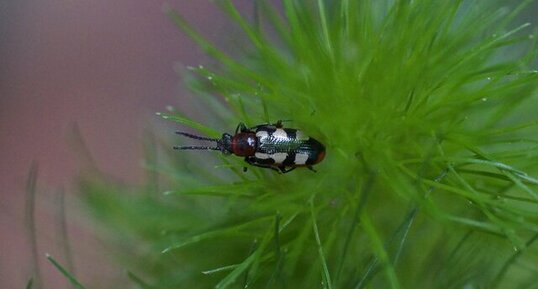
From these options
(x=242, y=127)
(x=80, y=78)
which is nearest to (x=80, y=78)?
(x=80, y=78)

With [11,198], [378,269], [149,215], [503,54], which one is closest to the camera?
[378,269]

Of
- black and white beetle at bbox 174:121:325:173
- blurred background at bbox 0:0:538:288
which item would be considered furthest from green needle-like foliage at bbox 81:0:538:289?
blurred background at bbox 0:0:538:288

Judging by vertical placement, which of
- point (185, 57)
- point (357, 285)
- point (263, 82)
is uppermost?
point (185, 57)

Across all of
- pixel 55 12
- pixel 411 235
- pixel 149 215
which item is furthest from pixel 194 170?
pixel 55 12

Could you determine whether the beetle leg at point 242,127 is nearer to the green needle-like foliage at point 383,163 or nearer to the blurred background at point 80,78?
the green needle-like foliage at point 383,163

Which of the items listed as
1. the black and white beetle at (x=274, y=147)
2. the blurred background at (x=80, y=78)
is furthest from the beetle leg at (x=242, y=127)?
the blurred background at (x=80, y=78)

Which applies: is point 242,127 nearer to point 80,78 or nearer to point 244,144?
point 244,144

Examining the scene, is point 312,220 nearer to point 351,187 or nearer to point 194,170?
point 351,187
